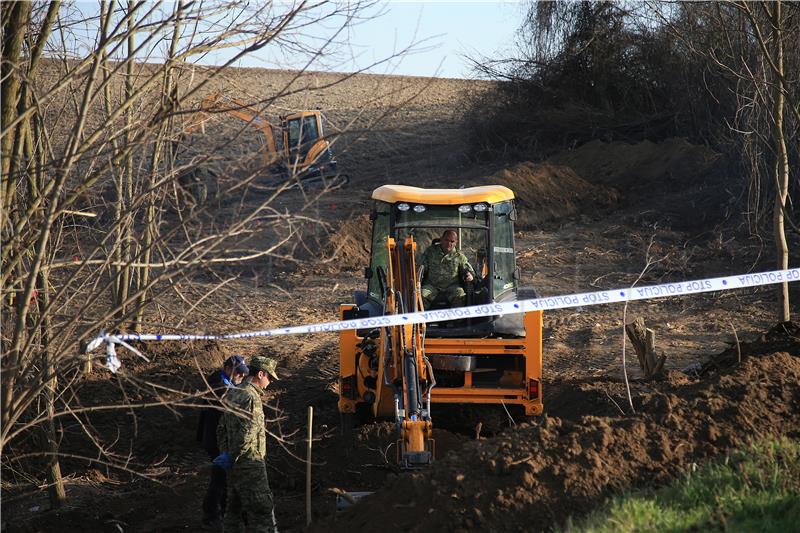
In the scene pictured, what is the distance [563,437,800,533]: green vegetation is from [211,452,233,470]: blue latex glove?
115 inches

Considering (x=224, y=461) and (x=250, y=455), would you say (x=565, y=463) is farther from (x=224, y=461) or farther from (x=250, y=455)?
(x=224, y=461)

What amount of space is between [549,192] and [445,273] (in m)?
14.4

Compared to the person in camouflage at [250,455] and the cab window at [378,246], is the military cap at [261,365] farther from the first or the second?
the cab window at [378,246]

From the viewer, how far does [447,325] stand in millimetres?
8750

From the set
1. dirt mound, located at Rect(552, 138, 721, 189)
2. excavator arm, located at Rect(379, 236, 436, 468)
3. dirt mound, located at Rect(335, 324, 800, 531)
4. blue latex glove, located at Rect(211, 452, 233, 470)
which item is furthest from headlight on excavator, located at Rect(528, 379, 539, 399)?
dirt mound, located at Rect(552, 138, 721, 189)

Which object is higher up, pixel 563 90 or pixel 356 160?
pixel 563 90

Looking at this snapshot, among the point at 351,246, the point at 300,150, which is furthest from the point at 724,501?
the point at 351,246

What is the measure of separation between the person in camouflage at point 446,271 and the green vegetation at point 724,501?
3.78m

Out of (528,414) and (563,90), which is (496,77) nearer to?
(563,90)

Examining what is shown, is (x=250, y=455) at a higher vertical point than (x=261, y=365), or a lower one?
lower

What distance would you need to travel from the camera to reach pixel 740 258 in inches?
683

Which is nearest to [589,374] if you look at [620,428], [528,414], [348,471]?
[528,414]

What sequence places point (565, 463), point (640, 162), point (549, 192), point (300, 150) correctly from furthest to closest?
1. point (640, 162)
2. point (549, 192)
3. point (300, 150)
4. point (565, 463)

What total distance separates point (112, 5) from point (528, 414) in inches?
209
